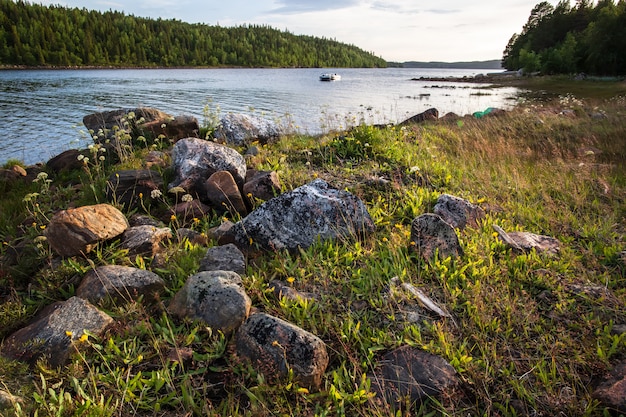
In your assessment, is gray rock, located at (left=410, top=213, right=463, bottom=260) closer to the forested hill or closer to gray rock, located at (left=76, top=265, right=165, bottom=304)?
gray rock, located at (left=76, top=265, right=165, bottom=304)

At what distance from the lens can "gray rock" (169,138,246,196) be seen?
18.7 feet

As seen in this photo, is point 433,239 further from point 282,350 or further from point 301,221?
point 282,350

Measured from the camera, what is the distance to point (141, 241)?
4.26 metres

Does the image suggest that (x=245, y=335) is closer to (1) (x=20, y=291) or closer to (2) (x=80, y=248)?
(2) (x=80, y=248)

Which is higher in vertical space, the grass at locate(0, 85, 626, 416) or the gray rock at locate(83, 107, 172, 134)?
the gray rock at locate(83, 107, 172, 134)

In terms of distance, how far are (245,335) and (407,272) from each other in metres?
1.82

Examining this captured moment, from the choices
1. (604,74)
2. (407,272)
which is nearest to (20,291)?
(407,272)

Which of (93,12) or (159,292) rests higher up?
(93,12)

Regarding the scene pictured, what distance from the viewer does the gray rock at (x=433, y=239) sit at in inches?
163

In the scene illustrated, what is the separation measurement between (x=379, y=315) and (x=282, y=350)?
42.2 inches

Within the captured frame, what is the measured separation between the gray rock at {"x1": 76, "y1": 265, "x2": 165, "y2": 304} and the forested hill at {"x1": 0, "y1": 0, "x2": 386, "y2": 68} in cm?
12203

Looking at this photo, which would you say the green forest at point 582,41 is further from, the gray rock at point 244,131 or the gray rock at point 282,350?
the gray rock at point 282,350

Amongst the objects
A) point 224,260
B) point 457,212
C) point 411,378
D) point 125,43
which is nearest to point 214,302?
point 224,260

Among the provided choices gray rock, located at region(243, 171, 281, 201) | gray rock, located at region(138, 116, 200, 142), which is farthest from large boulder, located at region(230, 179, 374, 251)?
gray rock, located at region(138, 116, 200, 142)
